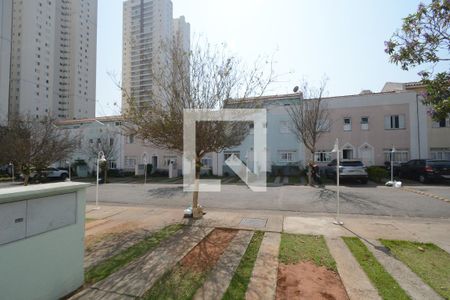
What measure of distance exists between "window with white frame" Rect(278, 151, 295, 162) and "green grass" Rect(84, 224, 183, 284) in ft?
62.8

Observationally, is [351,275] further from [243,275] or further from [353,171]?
[353,171]

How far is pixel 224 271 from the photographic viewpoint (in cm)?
416

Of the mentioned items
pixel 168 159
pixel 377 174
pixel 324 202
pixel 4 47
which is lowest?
pixel 324 202

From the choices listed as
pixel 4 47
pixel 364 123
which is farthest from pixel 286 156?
pixel 4 47

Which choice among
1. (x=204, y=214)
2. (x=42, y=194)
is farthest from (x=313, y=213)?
(x=42, y=194)

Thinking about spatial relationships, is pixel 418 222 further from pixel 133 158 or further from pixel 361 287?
pixel 133 158

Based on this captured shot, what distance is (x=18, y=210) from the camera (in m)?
2.79

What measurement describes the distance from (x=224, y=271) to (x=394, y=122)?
24.0 meters

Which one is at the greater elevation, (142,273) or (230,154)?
(230,154)

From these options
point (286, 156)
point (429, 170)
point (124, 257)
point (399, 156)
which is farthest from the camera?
point (286, 156)

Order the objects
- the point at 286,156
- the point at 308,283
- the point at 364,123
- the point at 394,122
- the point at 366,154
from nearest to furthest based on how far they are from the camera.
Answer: the point at 308,283, the point at 394,122, the point at 366,154, the point at 364,123, the point at 286,156

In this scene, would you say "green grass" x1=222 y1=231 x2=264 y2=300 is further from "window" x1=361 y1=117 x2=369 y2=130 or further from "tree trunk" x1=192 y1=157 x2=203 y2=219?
"window" x1=361 y1=117 x2=369 y2=130

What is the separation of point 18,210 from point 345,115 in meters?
24.9

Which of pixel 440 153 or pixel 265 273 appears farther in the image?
pixel 440 153
